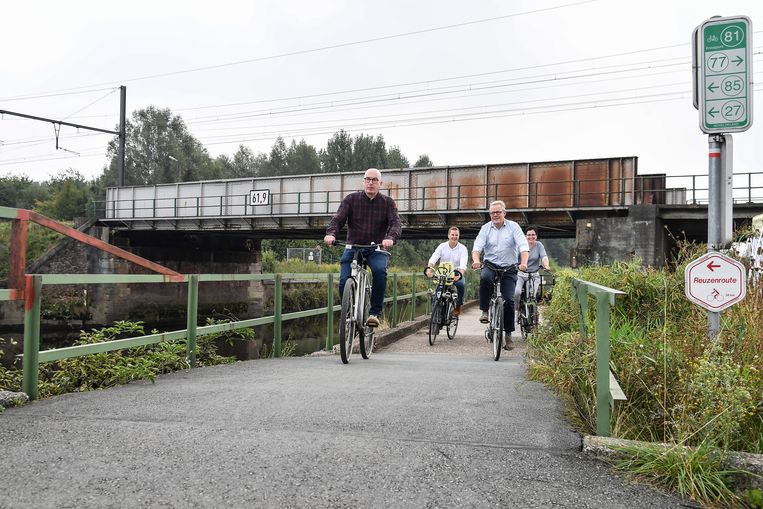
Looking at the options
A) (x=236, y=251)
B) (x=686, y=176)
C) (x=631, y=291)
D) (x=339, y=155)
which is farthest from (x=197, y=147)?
(x=631, y=291)

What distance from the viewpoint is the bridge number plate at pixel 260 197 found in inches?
1341

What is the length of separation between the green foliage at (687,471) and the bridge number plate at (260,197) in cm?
3216

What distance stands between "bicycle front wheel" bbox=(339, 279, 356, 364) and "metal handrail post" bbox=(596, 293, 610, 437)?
340 cm

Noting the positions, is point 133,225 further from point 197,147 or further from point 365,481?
point 197,147

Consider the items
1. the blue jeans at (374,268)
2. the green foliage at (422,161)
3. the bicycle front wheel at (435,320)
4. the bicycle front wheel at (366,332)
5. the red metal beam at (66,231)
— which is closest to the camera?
the red metal beam at (66,231)

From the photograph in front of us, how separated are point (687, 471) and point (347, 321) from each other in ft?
13.7

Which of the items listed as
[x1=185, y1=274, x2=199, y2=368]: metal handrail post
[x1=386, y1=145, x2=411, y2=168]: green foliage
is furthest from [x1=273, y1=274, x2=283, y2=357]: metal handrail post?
[x1=386, y1=145, x2=411, y2=168]: green foliage

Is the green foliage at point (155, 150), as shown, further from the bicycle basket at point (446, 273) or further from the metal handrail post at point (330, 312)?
the metal handrail post at point (330, 312)

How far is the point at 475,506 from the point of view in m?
2.31

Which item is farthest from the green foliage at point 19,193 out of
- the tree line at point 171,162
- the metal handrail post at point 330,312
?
the metal handrail post at point 330,312

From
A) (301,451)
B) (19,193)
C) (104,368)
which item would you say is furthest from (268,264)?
(19,193)

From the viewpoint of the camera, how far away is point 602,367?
3.12 m

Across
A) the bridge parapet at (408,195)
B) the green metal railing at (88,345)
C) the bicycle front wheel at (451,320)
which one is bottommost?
the bicycle front wheel at (451,320)

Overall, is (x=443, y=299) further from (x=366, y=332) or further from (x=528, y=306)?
(x=366, y=332)
